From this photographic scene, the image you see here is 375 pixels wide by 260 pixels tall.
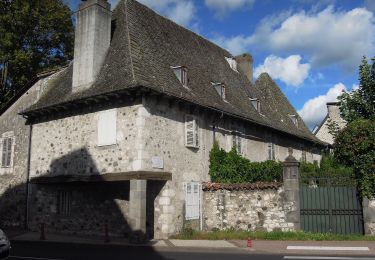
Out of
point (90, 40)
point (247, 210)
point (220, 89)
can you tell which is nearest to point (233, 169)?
point (247, 210)

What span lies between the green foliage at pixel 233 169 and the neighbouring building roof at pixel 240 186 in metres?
0.86

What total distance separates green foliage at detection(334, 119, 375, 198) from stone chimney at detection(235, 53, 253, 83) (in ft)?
45.1

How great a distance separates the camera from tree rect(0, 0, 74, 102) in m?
25.5

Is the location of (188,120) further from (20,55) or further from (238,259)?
(20,55)

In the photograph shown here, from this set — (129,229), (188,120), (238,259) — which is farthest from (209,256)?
(188,120)

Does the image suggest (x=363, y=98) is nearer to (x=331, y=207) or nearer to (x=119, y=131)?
(x=331, y=207)

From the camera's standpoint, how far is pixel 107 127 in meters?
16.7

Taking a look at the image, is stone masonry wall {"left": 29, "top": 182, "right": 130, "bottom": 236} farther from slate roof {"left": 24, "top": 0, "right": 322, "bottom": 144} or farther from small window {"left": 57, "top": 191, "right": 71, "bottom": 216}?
slate roof {"left": 24, "top": 0, "right": 322, "bottom": 144}

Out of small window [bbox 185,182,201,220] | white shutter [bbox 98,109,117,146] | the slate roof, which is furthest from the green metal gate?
white shutter [bbox 98,109,117,146]

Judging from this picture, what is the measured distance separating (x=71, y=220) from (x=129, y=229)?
153 inches

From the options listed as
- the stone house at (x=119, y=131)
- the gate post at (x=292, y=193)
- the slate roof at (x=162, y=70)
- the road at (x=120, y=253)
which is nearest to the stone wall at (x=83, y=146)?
the stone house at (x=119, y=131)

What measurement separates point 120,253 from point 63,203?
763 cm

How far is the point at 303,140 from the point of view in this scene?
28.9m

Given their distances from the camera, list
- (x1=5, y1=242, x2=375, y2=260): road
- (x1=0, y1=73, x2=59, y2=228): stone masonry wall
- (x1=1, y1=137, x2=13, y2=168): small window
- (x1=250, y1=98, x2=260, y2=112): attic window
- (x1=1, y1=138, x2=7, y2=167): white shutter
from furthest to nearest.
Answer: (x1=250, y1=98, x2=260, y2=112): attic window, (x1=1, y1=138, x2=7, y2=167): white shutter, (x1=1, y1=137, x2=13, y2=168): small window, (x1=0, y1=73, x2=59, y2=228): stone masonry wall, (x1=5, y1=242, x2=375, y2=260): road
